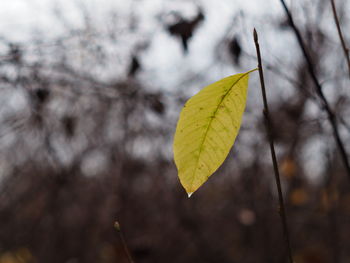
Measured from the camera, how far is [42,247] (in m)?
4.77

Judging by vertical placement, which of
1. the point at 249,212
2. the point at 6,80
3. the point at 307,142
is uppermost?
the point at 6,80

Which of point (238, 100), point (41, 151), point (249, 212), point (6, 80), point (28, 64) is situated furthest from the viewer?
point (41, 151)

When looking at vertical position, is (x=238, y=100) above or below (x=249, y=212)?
above

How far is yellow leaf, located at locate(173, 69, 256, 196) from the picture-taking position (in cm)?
65

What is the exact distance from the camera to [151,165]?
14.1 ft

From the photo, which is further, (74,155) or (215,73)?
(74,155)

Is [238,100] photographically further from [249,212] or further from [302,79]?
[249,212]

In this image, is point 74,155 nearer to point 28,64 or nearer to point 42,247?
point 42,247

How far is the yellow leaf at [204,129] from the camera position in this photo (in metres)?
0.65

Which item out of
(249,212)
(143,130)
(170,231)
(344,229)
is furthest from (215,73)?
(344,229)

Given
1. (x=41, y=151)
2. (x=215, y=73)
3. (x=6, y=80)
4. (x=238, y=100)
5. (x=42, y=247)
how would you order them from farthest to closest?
(x=42, y=247) < (x=41, y=151) < (x=215, y=73) < (x=6, y=80) < (x=238, y=100)

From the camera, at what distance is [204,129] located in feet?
2.17

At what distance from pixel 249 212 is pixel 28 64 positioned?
2.07 m

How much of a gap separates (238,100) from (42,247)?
184 inches
